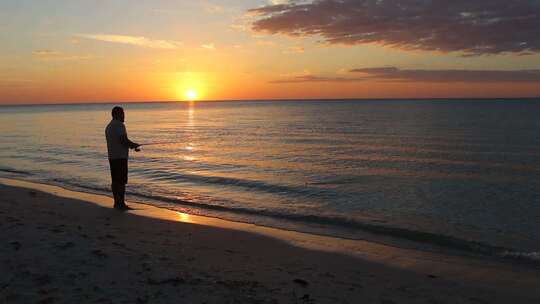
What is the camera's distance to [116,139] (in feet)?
33.7

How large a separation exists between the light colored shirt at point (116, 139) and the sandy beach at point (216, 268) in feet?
5.71

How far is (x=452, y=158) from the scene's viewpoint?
846 inches

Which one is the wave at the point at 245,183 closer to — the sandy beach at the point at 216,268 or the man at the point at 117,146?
the sandy beach at the point at 216,268

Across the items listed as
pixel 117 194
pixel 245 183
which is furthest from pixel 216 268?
pixel 245 183

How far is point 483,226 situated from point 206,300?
768 centimetres

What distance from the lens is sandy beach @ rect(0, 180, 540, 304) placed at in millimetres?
4980

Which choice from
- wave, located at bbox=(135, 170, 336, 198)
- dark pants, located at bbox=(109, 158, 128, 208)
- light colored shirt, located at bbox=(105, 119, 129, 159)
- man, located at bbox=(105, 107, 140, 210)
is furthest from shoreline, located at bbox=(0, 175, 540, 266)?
wave, located at bbox=(135, 170, 336, 198)

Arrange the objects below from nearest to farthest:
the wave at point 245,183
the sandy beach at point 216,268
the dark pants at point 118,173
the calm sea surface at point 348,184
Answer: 1. the sandy beach at point 216,268
2. the calm sea surface at point 348,184
3. the dark pants at point 118,173
4. the wave at point 245,183

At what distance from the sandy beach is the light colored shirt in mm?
1742

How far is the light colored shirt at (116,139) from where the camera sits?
10.2 m

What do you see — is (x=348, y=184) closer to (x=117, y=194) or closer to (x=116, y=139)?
(x=117, y=194)

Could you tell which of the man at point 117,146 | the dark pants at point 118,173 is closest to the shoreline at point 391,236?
the dark pants at point 118,173

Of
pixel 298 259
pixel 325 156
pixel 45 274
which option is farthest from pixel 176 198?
pixel 325 156

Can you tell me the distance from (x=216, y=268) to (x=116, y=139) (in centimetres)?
540
